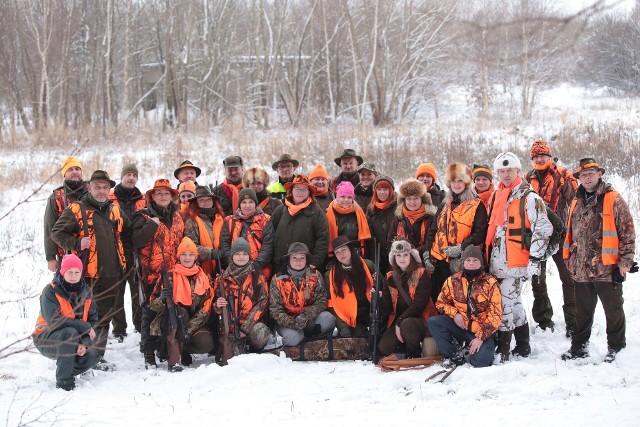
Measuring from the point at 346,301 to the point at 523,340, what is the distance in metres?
1.85

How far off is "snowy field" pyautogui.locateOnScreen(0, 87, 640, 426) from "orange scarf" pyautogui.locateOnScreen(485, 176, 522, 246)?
1.24 meters

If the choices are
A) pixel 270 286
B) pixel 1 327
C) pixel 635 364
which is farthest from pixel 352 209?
pixel 1 327

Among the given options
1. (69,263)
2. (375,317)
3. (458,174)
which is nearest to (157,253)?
(69,263)

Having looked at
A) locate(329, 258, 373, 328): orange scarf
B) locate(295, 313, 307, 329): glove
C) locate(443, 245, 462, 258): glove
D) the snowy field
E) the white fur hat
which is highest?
the white fur hat

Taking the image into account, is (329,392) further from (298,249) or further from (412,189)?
(412,189)

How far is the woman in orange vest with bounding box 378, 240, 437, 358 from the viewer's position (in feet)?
19.5

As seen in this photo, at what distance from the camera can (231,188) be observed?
7.51m

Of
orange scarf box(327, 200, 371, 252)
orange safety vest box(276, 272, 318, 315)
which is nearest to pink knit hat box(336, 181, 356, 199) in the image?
orange scarf box(327, 200, 371, 252)

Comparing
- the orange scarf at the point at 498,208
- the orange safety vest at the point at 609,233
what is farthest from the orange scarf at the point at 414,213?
the orange safety vest at the point at 609,233

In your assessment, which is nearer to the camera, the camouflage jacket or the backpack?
the camouflage jacket

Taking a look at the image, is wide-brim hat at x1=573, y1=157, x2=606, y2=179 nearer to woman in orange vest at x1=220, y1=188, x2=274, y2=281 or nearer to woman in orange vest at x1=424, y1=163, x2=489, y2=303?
woman in orange vest at x1=424, y1=163, x2=489, y2=303

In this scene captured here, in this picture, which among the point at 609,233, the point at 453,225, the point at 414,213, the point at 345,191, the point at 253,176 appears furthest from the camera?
the point at 253,176

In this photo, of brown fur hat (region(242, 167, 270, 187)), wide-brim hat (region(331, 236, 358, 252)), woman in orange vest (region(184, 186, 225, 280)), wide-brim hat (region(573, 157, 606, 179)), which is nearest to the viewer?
wide-brim hat (region(573, 157, 606, 179))

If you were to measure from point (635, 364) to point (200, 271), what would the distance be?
428 centimetres
